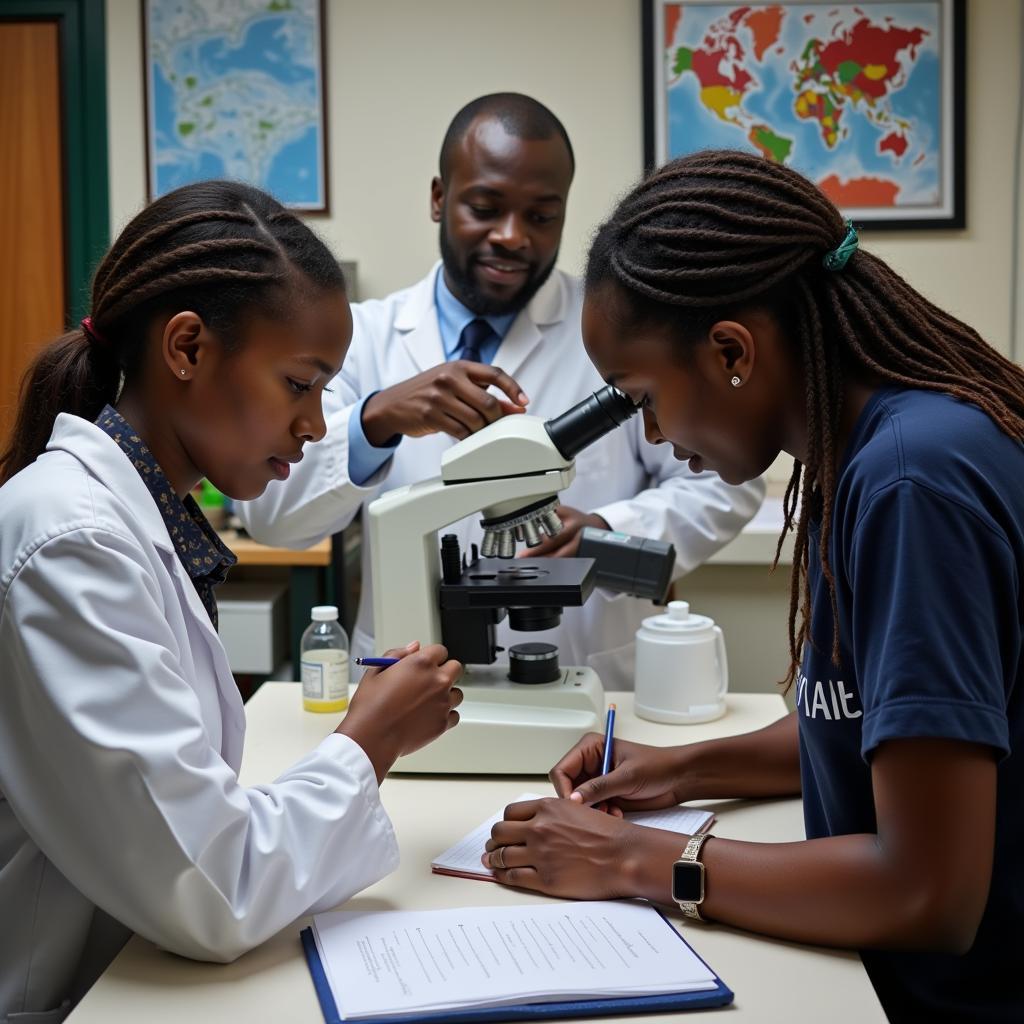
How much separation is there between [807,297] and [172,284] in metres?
0.53

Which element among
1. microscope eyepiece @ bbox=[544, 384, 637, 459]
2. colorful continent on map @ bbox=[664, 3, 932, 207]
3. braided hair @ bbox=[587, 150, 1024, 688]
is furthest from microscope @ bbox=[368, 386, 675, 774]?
colorful continent on map @ bbox=[664, 3, 932, 207]

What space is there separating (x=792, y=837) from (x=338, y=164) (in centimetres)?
231

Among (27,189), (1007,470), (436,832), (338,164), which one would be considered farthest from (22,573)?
(27,189)

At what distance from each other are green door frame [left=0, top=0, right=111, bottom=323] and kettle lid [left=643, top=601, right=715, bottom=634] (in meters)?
2.01

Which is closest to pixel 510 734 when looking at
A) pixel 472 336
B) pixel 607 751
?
pixel 607 751

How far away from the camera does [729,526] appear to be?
6.23 ft

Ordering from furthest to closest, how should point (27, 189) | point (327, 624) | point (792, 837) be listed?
point (27, 189), point (327, 624), point (792, 837)

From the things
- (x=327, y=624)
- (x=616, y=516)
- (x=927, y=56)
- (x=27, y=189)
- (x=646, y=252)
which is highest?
(x=927, y=56)

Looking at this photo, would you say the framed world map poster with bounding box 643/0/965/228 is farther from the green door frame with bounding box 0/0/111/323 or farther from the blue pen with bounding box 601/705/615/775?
the blue pen with bounding box 601/705/615/775

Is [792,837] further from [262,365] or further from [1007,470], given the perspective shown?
[262,365]

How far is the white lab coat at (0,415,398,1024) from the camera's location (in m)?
0.78

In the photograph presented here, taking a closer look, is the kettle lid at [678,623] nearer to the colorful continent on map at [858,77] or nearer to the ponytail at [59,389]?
the ponytail at [59,389]

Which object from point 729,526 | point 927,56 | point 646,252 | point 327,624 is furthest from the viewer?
point 927,56

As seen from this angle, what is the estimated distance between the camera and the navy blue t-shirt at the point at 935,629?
0.76 m
